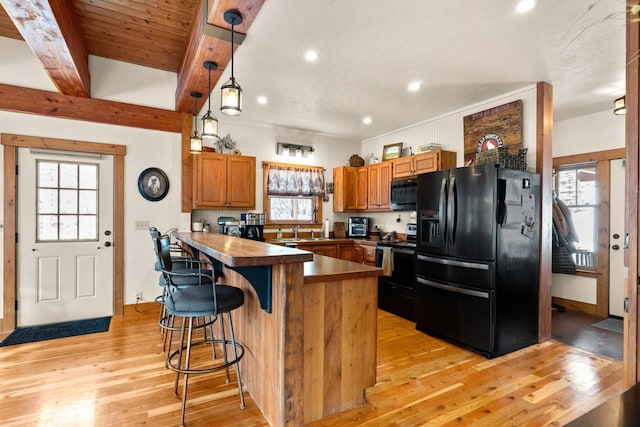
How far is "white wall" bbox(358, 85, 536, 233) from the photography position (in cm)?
352

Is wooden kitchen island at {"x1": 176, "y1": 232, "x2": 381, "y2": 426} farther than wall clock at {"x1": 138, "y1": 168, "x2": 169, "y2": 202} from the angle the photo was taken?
No

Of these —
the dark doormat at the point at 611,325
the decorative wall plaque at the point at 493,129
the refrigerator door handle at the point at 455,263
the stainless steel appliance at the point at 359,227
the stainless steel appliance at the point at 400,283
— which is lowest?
the dark doormat at the point at 611,325

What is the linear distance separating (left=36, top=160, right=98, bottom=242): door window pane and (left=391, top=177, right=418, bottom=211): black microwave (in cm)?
403

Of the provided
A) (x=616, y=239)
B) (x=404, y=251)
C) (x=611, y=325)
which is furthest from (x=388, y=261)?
(x=616, y=239)

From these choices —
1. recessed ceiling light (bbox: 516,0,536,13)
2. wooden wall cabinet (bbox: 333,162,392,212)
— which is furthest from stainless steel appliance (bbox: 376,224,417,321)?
→ recessed ceiling light (bbox: 516,0,536,13)

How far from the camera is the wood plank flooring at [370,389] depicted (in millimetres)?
2084

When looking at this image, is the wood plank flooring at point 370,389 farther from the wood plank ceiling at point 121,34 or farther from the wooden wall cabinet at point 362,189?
the wooden wall cabinet at point 362,189

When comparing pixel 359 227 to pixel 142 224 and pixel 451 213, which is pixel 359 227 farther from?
pixel 142 224

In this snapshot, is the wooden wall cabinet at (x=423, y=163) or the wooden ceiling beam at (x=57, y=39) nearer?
the wooden ceiling beam at (x=57, y=39)

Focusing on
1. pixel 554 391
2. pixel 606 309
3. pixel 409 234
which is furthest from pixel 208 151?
pixel 606 309

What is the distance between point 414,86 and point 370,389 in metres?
3.07

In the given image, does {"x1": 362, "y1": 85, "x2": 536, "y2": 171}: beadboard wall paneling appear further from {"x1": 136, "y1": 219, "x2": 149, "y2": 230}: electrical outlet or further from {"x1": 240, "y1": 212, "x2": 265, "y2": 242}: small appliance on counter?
{"x1": 136, "y1": 219, "x2": 149, "y2": 230}: electrical outlet

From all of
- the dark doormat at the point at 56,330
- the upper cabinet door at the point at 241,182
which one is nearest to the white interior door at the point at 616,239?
the upper cabinet door at the point at 241,182

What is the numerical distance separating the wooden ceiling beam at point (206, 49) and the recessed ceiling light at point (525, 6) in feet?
5.69
